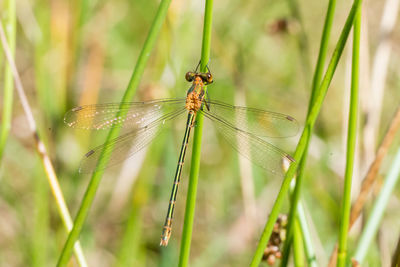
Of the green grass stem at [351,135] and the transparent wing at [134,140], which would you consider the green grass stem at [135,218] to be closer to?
the transparent wing at [134,140]

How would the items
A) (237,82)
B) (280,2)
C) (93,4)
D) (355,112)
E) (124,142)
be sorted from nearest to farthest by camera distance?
(355,112)
(124,142)
(237,82)
(93,4)
(280,2)

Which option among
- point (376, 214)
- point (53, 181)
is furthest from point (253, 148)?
point (53, 181)

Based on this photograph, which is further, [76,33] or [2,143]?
[76,33]

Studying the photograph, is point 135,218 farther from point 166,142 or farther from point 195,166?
point 195,166

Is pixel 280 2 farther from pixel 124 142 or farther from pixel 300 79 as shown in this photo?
pixel 124 142

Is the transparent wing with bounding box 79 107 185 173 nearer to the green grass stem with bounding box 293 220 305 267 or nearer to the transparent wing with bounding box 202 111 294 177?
the transparent wing with bounding box 202 111 294 177

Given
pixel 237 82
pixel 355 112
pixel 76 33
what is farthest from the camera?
pixel 76 33

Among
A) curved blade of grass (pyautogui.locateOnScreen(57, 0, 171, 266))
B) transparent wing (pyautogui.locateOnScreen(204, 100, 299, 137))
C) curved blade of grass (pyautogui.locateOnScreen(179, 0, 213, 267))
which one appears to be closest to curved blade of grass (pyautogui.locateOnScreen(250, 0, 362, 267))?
curved blade of grass (pyautogui.locateOnScreen(179, 0, 213, 267))

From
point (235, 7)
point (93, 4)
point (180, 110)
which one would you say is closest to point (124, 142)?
point (180, 110)
